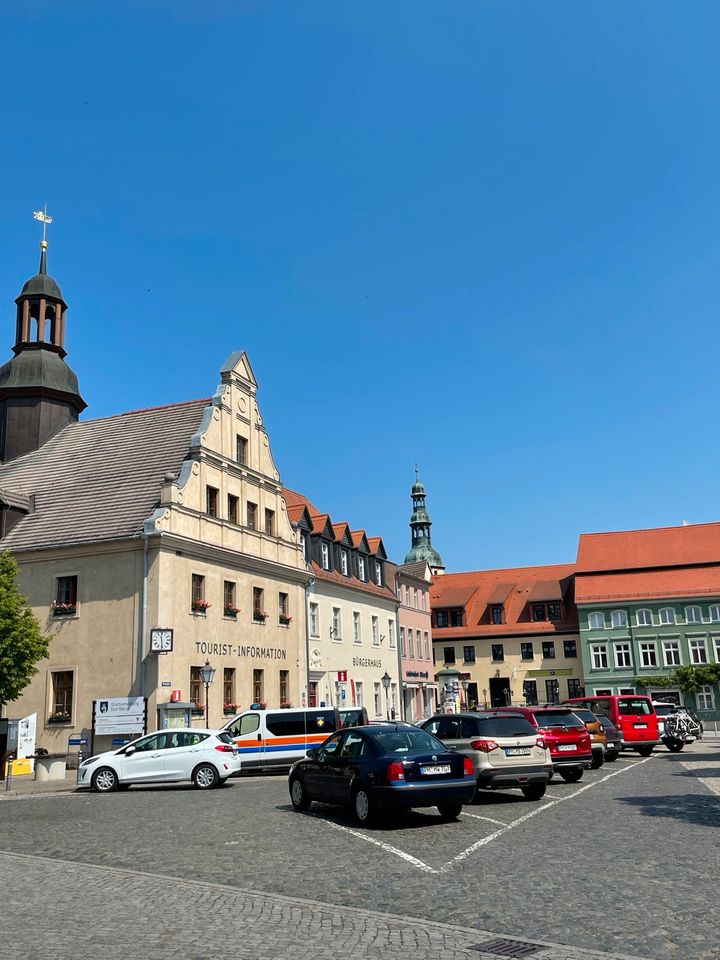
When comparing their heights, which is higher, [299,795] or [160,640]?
[160,640]

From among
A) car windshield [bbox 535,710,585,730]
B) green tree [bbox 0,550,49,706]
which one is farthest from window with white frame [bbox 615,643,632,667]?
green tree [bbox 0,550,49,706]

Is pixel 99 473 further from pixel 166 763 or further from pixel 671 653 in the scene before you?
pixel 671 653

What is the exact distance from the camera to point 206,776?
23031 mm

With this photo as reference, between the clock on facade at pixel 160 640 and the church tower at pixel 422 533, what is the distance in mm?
79557

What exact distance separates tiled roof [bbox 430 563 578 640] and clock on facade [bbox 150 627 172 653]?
156 feet

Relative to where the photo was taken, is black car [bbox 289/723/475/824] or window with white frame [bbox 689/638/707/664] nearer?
black car [bbox 289/723/475/824]

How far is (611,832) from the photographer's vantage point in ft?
40.1

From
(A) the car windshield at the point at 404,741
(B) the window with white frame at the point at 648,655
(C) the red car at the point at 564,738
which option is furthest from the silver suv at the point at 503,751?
(B) the window with white frame at the point at 648,655

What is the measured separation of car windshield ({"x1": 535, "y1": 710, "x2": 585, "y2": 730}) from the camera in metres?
20.4

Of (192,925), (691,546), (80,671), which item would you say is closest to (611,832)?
(192,925)

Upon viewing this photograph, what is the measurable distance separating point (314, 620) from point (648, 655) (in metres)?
33.1

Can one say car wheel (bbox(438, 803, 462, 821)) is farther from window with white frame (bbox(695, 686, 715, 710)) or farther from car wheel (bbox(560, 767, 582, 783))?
window with white frame (bbox(695, 686, 715, 710))

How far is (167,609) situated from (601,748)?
586 inches

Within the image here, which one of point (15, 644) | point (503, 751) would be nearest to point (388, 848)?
point (503, 751)
